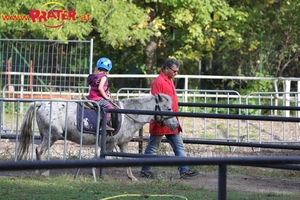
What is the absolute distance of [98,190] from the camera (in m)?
8.78

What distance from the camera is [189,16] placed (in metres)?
23.1

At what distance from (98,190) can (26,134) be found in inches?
84.1

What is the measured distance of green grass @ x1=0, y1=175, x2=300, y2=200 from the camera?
8.29 meters

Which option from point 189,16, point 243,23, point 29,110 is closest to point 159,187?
point 29,110

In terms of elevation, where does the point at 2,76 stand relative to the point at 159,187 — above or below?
above

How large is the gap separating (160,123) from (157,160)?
6067 mm

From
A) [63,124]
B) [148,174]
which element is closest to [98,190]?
[148,174]

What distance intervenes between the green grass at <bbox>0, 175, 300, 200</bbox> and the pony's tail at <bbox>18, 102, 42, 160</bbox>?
2.48 feet

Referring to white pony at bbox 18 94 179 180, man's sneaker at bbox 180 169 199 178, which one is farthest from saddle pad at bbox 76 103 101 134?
man's sneaker at bbox 180 169 199 178

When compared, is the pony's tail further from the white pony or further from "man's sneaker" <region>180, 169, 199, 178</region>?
"man's sneaker" <region>180, 169, 199, 178</region>

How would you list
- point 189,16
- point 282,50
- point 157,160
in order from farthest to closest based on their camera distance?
point 282,50, point 189,16, point 157,160

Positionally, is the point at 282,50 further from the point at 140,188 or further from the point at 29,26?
the point at 140,188

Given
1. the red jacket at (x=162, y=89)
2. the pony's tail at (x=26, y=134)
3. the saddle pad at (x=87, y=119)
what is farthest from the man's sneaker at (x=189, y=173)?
the pony's tail at (x=26, y=134)

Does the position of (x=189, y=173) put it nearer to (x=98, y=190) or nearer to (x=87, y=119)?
(x=87, y=119)
